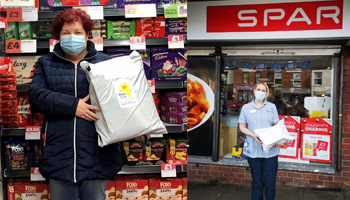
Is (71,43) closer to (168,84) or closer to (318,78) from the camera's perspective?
(168,84)

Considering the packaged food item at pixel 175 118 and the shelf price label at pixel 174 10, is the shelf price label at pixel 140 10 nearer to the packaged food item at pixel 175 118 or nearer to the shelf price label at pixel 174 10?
the shelf price label at pixel 174 10

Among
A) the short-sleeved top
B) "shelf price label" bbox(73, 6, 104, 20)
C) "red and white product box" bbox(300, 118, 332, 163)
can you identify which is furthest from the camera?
"red and white product box" bbox(300, 118, 332, 163)

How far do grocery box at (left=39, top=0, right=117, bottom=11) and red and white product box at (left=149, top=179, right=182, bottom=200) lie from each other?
5.24ft

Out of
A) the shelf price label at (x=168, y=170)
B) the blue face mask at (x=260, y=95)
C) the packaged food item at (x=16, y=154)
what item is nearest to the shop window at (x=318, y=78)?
the blue face mask at (x=260, y=95)

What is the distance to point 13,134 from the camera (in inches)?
107

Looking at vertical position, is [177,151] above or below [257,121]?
below

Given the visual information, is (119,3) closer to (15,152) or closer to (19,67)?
(19,67)

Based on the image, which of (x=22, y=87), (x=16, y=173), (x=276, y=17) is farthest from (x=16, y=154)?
(x=276, y=17)

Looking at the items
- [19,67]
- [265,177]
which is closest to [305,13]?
[265,177]

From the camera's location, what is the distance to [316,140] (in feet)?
15.6

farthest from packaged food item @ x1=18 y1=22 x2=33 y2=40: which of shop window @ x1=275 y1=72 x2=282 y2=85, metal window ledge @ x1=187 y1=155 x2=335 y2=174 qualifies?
shop window @ x1=275 y1=72 x2=282 y2=85

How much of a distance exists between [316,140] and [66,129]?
400 cm

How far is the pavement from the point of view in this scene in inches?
177

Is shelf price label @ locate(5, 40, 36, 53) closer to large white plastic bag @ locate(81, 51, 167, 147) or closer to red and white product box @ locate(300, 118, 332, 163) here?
large white plastic bag @ locate(81, 51, 167, 147)
